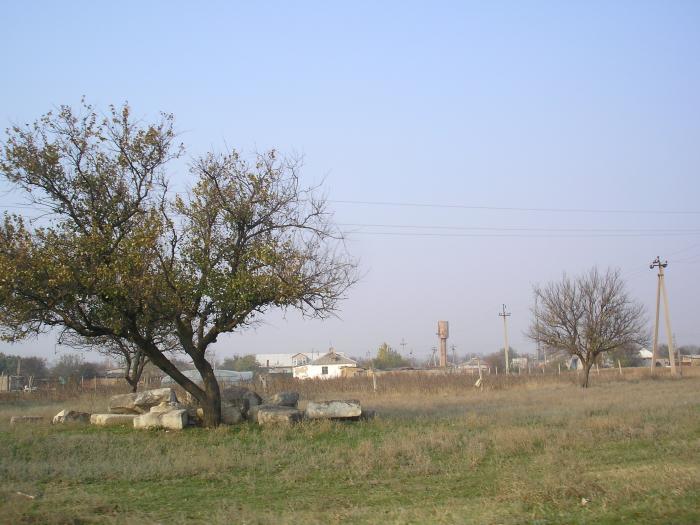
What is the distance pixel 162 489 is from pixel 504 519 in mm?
6168

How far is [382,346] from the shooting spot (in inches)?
4906

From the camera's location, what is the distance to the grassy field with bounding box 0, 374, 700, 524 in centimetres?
965

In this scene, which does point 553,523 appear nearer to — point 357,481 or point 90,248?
point 357,481

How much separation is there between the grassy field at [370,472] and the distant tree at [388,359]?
9677 cm

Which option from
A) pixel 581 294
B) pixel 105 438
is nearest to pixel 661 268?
pixel 581 294

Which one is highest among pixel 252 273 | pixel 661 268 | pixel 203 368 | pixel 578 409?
pixel 661 268

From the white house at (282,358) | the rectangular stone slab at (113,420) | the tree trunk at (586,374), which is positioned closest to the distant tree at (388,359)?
the white house at (282,358)

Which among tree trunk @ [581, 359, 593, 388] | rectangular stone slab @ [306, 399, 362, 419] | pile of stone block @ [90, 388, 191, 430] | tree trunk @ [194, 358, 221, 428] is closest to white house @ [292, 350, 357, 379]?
tree trunk @ [581, 359, 593, 388]

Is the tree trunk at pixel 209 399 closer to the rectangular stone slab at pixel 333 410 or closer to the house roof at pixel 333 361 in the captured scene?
the rectangular stone slab at pixel 333 410

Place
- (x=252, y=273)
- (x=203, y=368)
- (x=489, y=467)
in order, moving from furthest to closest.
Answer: (x=203, y=368), (x=252, y=273), (x=489, y=467)

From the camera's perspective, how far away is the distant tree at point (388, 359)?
11818 cm

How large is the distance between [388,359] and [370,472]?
108149mm

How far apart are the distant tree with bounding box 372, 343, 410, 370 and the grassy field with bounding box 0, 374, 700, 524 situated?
96.8 metres

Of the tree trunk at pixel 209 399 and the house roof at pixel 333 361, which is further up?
the tree trunk at pixel 209 399
